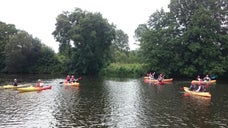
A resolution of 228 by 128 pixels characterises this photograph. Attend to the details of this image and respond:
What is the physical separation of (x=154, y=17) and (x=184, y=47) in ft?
33.5

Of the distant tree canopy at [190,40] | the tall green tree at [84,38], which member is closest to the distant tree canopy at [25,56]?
the tall green tree at [84,38]

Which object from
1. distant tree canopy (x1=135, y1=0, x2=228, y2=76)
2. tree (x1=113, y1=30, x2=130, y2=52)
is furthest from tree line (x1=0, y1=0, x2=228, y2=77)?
tree (x1=113, y1=30, x2=130, y2=52)

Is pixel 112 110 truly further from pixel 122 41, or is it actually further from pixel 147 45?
pixel 122 41

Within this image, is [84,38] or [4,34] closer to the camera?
[84,38]

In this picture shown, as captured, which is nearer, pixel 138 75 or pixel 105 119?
pixel 105 119

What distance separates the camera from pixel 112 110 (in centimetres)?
2883

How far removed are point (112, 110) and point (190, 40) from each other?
40.1 metres

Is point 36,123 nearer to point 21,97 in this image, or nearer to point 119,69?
point 21,97

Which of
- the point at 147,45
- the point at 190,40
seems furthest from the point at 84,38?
the point at 190,40

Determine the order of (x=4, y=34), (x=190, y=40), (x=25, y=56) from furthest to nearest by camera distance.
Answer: (x=4, y=34)
(x=25, y=56)
(x=190, y=40)

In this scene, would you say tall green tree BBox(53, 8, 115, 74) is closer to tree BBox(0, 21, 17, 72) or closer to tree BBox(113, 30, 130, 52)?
tree BBox(0, 21, 17, 72)

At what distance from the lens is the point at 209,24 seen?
204ft

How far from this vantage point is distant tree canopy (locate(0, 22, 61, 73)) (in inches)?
3297

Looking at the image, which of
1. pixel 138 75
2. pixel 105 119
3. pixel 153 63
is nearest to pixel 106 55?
pixel 138 75
